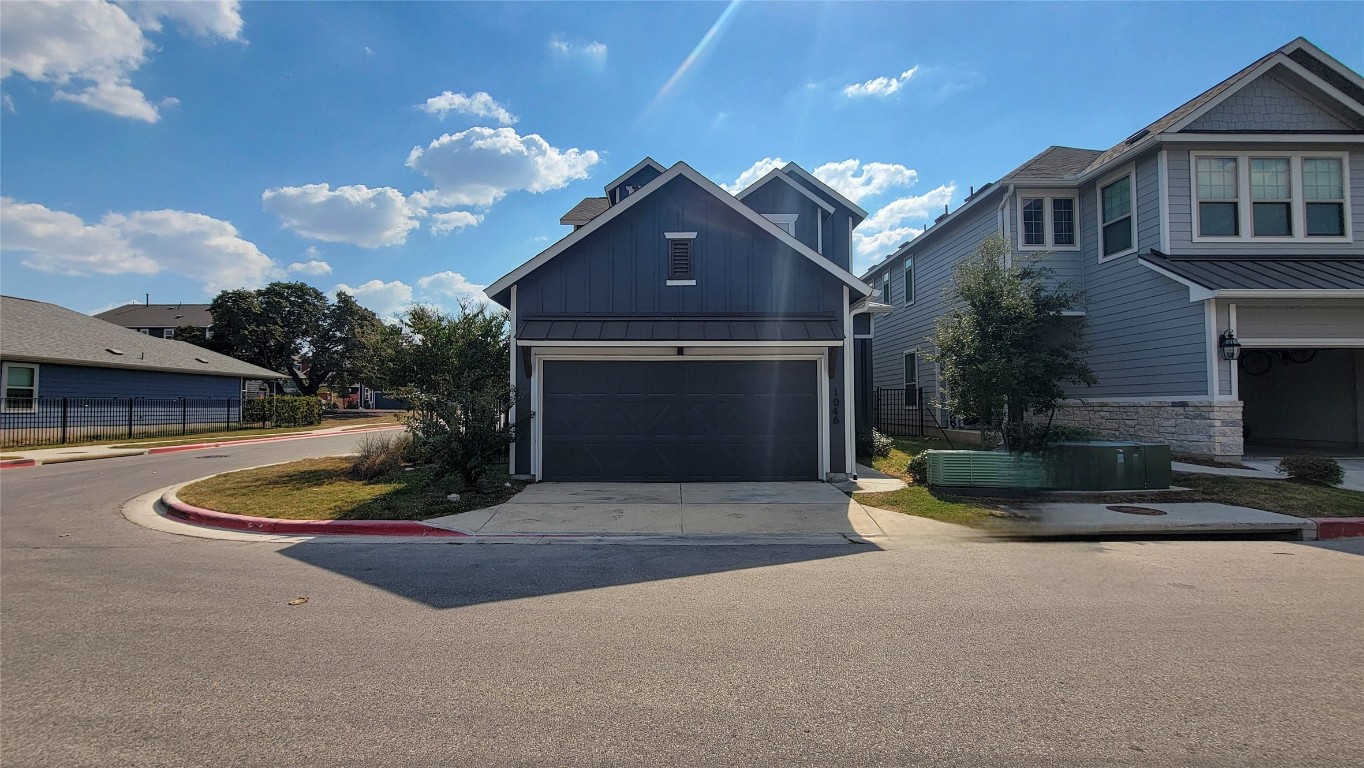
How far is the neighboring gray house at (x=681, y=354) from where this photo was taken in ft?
38.2

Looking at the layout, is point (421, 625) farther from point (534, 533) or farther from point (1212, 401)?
point (1212, 401)

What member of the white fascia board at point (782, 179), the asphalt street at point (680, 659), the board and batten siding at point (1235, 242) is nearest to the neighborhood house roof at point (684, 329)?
the asphalt street at point (680, 659)

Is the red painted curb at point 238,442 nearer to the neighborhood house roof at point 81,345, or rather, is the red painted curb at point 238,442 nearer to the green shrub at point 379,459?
the neighborhood house roof at point 81,345

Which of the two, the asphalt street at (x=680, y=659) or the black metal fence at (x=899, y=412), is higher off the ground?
the black metal fence at (x=899, y=412)

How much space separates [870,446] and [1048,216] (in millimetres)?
8112

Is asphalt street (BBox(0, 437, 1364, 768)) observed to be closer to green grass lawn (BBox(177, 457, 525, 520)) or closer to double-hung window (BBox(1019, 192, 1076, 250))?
green grass lawn (BBox(177, 457, 525, 520))

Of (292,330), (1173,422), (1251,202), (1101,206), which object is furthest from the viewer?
(292,330)

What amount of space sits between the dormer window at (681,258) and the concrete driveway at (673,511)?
4053 mm

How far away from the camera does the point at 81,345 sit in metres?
24.0

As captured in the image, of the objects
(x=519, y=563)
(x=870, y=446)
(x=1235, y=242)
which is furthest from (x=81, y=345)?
(x=1235, y=242)

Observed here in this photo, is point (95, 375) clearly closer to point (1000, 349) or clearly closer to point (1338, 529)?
point (1000, 349)

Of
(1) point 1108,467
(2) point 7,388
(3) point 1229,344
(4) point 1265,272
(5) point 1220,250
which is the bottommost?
(1) point 1108,467

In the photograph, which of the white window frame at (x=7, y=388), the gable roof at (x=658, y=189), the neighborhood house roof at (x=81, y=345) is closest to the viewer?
the gable roof at (x=658, y=189)

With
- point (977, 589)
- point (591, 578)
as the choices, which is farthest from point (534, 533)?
point (977, 589)
